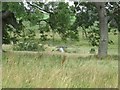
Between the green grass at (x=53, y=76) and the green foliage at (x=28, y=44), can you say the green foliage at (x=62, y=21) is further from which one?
the green grass at (x=53, y=76)

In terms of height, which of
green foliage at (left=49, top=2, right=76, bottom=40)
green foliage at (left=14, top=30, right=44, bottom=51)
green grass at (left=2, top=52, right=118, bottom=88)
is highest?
green foliage at (left=49, top=2, right=76, bottom=40)

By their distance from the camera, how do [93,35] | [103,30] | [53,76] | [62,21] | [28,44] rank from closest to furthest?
1. [53,76]
2. [62,21]
3. [103,30]
4. [28,44]
5. [93,35]

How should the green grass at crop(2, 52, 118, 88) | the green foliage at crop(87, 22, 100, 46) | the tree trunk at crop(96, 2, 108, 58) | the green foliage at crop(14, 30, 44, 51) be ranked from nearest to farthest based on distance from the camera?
the green grass at crop(2, 52, 118, 88)
the tree trunk at crop(96, 2, 108, 58)
the green foliage at crop(14, 30, 44, 51)
the green foliage at crop(87, 22, 100, 46)

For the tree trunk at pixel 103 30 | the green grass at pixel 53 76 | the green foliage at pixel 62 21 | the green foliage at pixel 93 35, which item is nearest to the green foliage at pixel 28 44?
the green foliage at pixel 62 21

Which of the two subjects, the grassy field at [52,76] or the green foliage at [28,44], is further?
the green foliage at [28,44]

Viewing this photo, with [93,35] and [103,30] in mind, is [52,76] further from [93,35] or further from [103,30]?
[93,35]

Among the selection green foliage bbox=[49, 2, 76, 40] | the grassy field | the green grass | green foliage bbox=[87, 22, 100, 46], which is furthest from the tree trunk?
the green grass

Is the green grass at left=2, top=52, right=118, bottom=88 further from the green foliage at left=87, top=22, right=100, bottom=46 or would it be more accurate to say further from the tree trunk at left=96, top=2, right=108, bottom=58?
the green foliage at left=87, top=22, right=100, bottom=46

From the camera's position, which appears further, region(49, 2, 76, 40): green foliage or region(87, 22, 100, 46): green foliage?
region(87, 22, 100, 46): green foliage

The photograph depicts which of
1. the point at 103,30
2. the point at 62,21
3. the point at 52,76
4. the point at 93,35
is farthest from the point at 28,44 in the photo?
the point at 52,76

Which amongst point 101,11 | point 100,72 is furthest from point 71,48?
point 100,72

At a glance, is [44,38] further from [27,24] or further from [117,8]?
[117,8]

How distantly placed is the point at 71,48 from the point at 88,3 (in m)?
6.95

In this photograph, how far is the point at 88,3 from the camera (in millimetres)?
20453
